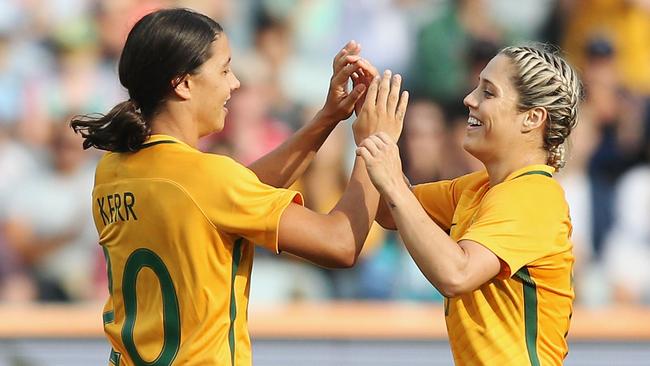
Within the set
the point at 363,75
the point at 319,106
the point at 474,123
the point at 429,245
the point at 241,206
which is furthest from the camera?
the point at 319,106

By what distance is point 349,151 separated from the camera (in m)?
7.24

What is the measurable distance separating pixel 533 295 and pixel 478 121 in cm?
51

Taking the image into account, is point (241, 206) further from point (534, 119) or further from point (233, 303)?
point (534, 119)

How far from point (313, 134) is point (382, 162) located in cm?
70

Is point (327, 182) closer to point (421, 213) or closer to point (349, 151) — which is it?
point (349, 151)

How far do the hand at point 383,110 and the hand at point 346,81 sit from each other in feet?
0.58

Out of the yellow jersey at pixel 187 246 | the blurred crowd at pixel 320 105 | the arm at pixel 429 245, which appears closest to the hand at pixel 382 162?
the arm at pixel 429 245

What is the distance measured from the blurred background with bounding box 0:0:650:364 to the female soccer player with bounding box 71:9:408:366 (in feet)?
12.0

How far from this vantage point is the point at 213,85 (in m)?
3.31

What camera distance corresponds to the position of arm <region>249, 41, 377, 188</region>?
3.62 metres

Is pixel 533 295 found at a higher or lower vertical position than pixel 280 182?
lower

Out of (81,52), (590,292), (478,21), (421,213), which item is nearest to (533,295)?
(421,213)

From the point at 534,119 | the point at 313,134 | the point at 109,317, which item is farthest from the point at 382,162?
the point at 109,317

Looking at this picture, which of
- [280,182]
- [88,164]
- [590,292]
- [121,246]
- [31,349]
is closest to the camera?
[121,246]
